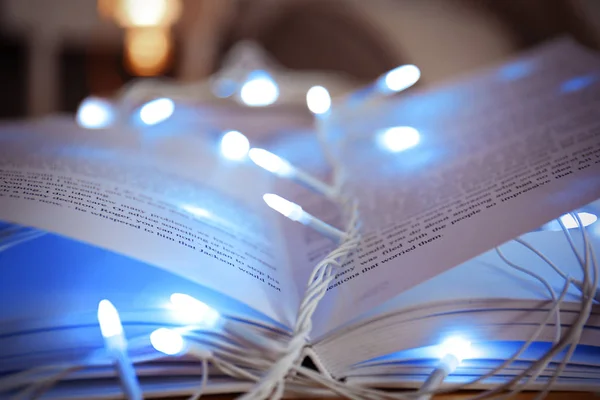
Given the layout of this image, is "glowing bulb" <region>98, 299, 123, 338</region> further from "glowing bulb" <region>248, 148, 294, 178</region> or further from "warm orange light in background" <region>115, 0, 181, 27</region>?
"warm orange light in background" <region>115, 0, 181, 27</region>

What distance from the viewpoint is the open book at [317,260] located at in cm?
32

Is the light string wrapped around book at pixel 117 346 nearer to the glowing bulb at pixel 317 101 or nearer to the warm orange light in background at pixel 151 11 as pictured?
the glowing bulb at pixel 317 101

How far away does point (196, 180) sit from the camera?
0.50 metres

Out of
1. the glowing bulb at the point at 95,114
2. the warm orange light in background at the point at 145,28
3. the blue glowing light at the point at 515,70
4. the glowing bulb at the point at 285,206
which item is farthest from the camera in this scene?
the warm orange light in background at the point at 145,28

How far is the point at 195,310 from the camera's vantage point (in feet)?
1.06

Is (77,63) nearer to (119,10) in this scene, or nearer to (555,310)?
(119,10)

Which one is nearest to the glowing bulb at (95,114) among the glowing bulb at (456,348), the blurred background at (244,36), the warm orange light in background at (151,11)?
the glowing bulb at (456,348)

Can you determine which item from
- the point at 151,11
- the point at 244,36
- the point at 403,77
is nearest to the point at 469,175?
the point at 403,77

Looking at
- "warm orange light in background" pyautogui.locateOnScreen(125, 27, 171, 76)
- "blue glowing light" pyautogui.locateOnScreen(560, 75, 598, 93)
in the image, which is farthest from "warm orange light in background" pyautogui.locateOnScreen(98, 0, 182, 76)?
"blue glowing light" pyautogui.locateOnScreen(560, 75, 598, 93)

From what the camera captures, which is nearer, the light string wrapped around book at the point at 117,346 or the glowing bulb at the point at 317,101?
the light string wrapped around book at the point at 117,346

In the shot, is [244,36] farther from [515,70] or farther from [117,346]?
[117,346]

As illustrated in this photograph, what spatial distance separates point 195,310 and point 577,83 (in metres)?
0.52

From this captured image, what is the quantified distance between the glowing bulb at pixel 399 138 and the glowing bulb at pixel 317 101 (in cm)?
8

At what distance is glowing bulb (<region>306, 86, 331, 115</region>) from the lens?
605 mm
